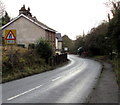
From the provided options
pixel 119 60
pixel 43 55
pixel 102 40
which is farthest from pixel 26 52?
pixel 102 40

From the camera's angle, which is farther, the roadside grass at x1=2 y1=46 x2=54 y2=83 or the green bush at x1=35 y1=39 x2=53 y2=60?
the green bush at x1=35 y1=39 x2=53 y2=60

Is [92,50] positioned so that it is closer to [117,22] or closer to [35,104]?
[117,22]

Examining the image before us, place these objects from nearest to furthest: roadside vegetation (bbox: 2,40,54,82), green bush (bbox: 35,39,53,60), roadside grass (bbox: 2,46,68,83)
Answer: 1. roadside grass (bbox: 2,46,68,83)
2. roadside vegetation (bbox: 2,40,54,82)
3. green bush (bbox: 35,39,53,60)

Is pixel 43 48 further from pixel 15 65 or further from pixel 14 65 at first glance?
pixel 14 65

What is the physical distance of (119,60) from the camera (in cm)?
3531

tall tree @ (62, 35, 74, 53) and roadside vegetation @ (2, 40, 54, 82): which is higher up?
tall tree @ (62, 35, 74, 53)

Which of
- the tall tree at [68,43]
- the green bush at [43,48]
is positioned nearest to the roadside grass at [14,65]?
the green bush at [43,48]

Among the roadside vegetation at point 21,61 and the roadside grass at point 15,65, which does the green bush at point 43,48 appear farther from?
the roadside grass at point 15,65

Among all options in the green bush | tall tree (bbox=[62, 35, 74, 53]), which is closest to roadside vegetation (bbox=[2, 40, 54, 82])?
the green bush

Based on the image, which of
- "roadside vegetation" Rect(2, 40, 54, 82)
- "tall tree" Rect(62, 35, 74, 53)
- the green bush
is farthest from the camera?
"tall tree" Rect(62, 35, 74, 53)

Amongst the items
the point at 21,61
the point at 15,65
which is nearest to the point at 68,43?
the point at 21,61

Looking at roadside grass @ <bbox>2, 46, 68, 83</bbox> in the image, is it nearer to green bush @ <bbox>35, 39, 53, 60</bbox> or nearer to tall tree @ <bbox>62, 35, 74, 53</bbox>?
green bush @ <bbox>35, 39, 53, 60</bbox>

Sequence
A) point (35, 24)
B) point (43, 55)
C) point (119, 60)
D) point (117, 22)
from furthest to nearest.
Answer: point (35, 24) < point (43, 55) < point (119, 60) < point (117, 22)

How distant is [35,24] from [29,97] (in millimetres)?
40335
